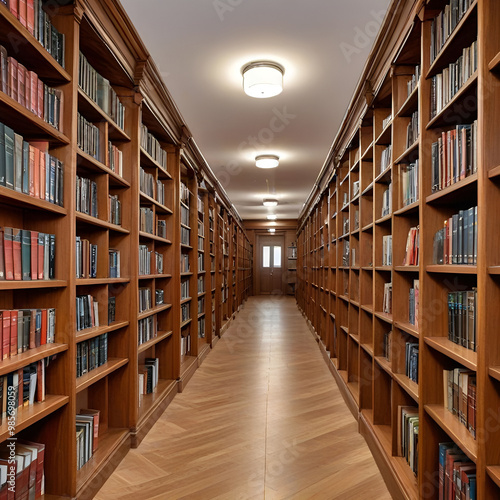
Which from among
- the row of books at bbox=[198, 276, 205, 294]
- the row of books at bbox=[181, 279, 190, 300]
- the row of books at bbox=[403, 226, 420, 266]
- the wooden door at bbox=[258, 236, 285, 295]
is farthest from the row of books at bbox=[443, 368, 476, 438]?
the wooden door at bbox=[258, 236, 285, 295]

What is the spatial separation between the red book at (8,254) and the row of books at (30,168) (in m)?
0.18

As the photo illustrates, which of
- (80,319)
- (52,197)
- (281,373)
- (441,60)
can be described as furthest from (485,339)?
(281,373)

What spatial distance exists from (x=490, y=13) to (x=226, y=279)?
26.2 ft

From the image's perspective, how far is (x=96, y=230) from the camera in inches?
107

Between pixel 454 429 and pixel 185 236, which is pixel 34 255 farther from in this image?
pixel 185 236

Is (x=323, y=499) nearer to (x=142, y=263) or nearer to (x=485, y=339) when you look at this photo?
(x=485, y=339)

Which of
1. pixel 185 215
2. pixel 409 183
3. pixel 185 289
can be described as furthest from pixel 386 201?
pixel 185 289

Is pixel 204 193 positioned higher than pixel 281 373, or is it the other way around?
pixel 204 193

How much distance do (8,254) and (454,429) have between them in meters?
1.91

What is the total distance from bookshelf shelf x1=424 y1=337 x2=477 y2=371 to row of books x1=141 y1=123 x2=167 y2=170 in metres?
2.49

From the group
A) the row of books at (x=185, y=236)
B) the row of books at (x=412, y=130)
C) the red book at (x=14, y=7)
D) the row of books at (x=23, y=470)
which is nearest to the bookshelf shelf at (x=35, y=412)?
the row of books at (x=23, y=470)

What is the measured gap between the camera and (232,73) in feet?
11.2

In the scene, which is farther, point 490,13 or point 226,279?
point 226,279

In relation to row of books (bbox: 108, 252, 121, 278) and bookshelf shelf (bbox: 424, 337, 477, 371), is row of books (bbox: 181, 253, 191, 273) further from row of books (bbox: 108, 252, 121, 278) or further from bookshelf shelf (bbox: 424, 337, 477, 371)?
bookshelf shelf (bbox: 424, 337, 477, 371)
